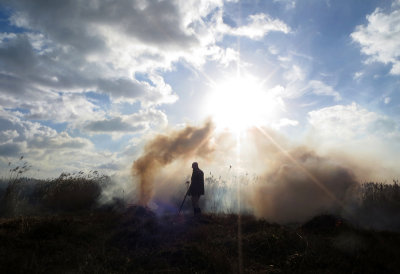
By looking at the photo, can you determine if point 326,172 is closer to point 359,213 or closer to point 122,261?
point 359,213

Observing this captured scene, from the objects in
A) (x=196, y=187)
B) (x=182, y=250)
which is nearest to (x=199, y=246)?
(x=182, y=250)

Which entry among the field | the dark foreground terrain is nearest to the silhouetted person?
the field

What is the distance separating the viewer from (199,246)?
973 centimetres

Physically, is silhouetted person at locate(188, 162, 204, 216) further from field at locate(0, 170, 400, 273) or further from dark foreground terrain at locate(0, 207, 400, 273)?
dark foreground terrain at locate(0, 207, 400, 273)

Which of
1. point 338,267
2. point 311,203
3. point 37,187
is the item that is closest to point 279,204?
point 311,203

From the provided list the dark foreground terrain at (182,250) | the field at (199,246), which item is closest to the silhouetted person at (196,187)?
the field at (199,246)

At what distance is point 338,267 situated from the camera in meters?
8.03

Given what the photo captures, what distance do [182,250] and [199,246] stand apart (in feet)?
2.52

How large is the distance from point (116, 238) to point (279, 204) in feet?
39.2

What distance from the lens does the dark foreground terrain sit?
7.93 m

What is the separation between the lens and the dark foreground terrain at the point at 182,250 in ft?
26.0

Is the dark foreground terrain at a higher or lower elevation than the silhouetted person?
lower

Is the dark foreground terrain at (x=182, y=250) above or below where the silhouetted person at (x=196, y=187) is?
below

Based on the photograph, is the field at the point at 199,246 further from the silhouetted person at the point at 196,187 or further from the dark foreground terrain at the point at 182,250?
the silhouetted person at the point at 196,187
